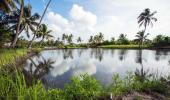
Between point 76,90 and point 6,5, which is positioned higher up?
point 6,5

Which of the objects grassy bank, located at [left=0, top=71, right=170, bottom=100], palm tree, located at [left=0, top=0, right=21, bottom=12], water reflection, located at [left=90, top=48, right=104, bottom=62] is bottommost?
water reflection, located at [left=90, top=48, right=104, bottom=62]

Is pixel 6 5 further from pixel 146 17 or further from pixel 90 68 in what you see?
pixel 146 17

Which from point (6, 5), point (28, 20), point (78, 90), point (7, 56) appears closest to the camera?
point (78, 90)

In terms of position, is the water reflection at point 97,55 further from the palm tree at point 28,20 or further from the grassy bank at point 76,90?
the grassy bank at point 76,90

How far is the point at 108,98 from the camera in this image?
670cm

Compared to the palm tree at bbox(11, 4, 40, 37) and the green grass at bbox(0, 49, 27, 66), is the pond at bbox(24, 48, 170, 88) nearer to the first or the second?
the green grass at bbox(0, 49, 27, 66)

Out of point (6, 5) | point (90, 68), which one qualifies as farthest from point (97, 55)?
point (6, 5)

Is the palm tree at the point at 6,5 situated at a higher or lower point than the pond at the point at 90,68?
higher

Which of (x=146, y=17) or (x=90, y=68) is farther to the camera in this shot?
(x=146, y=17)

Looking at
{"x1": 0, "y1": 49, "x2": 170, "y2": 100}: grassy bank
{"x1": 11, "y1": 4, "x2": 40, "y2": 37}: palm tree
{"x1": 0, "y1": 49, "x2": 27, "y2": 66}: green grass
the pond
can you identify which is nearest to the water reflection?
the pond

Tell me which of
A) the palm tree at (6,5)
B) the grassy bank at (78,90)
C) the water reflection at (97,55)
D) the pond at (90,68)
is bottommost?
the water reflection at (97,55)

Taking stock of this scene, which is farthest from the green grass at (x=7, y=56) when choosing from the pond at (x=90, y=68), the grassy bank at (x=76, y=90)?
the pond at (x=90, y=68)

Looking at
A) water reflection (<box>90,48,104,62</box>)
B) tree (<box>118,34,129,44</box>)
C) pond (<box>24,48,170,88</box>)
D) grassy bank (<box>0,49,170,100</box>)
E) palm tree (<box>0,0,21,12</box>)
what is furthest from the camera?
tree (<box>118,34,129,44</box>)

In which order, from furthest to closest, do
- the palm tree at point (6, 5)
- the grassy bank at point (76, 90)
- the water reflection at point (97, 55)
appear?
1. the water reflection at point (97, 55)
2. the palm tree at point (6, 5)
3. the grassy bank at point (76, 90)
